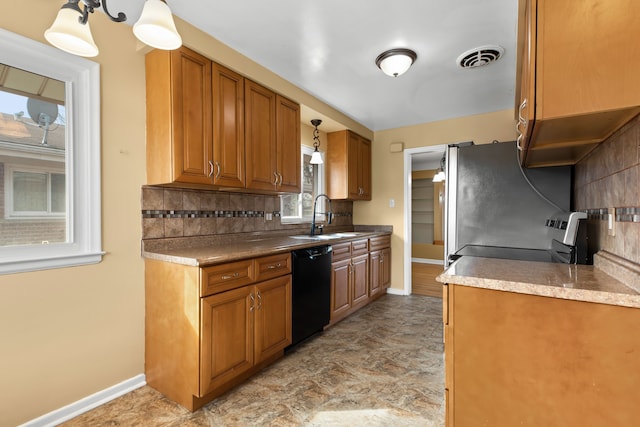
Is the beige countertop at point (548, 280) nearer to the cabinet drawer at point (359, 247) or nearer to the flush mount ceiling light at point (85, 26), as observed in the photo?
the flush mount ceiling light at point (85, 26)

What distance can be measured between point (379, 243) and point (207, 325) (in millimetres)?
2732

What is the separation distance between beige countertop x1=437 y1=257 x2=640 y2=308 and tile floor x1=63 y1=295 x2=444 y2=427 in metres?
0.95

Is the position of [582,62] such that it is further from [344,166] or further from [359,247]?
[344,166]

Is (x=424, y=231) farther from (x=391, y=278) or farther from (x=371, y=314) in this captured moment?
(x=371, y=314)

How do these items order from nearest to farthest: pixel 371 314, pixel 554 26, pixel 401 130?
pixel 554 26 → pixel 371 314 → pixel 401 130

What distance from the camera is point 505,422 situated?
122 cm

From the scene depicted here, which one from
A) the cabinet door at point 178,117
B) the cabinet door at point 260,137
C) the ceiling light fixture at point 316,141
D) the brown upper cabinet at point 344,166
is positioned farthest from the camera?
the brown upper cabinet at point 344,166

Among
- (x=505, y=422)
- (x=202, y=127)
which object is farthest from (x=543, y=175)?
(x=202, y=127)

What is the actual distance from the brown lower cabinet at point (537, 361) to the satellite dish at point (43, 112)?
2294 millimetres

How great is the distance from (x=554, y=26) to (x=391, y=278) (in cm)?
376

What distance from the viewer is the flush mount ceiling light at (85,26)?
1139mm

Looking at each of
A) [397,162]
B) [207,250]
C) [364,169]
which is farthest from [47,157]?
[397,162]

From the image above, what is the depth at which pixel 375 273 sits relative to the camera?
3971 millimetres

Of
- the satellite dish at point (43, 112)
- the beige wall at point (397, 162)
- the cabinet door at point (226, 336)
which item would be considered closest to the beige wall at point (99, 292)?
the satellite dish at point (43, 112)
